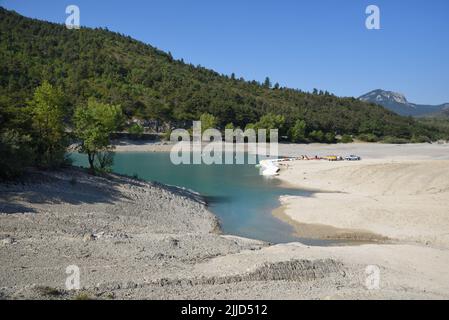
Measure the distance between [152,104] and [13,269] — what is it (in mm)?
114762

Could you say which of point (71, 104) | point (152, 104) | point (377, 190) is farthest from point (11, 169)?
point (152, 104)

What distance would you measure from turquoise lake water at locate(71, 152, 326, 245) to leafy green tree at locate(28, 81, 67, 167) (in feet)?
37.5

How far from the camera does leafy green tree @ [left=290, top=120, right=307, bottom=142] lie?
134 meters

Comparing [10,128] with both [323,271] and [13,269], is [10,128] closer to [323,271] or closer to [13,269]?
[13,269]

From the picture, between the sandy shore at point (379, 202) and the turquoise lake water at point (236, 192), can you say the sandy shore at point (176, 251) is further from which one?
the turquoise lake water at point (236, 192)

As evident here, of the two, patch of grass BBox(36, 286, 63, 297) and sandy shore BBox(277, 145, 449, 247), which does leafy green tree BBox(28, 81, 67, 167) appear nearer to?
sandy shore BBox(277, 145, 449, 247)

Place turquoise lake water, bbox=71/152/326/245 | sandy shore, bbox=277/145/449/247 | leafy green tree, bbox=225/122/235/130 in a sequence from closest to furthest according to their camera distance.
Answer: sandy shore, bbox=277/145/449/247 → turquoise lake water, bbox=71/152/326/245 → leafy green tree, bbox=225/122/235/130

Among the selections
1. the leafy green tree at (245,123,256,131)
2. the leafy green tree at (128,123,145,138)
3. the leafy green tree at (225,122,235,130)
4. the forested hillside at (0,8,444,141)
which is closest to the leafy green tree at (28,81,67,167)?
the forested hillside at (0,8,444,141)

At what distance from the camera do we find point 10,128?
34000 mm

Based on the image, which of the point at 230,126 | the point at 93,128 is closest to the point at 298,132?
the point at 230,126

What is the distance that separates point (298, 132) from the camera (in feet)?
441

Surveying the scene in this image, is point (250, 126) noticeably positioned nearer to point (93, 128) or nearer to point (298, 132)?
point (298, 132)

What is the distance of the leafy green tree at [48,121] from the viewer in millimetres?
37125

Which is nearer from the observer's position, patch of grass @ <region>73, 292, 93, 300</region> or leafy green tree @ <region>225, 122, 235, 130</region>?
patch of grass @ <region>73, 292, 93, 300</region>
